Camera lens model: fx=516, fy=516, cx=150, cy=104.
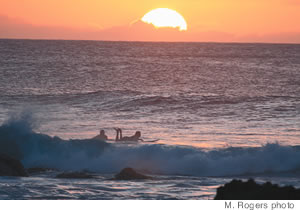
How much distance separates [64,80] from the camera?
47062 millimetres

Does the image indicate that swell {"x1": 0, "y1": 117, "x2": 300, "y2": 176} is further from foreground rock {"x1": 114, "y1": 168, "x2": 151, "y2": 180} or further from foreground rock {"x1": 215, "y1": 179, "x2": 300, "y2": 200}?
foreground rock {"x1": 215, "y1": 179, "x2": 300, "y2": 200}

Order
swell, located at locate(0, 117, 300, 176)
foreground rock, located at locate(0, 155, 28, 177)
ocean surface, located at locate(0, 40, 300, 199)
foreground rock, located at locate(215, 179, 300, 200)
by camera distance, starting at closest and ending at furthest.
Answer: foreground rock, located at locate(215, 179, 300, 200) → ocean surface, located at locate(0, 40, 300, 199) → foreground rock, located at locate(0, 155, 28, 177) → swell, located at locate(0, 117, 300, 176)

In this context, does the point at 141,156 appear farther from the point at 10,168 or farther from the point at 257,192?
the point at 257,192

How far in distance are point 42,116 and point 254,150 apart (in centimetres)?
1227

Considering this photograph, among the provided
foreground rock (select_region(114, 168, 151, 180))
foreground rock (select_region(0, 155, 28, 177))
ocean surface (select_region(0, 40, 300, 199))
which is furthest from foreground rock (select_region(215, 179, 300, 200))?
foreground rock (select_region(0, 155, 28, 177))

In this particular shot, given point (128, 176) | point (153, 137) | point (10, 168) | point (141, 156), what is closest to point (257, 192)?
point (128, 176)

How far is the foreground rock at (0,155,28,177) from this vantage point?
47.1 feet

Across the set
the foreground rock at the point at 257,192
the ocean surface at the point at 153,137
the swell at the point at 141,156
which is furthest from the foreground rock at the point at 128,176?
the foreground rock at the point at 257,192

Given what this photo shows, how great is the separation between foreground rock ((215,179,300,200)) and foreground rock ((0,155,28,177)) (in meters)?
7.30

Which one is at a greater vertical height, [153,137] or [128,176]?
[153,137]

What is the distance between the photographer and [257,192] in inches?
351

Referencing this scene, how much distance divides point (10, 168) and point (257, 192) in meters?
8.04
